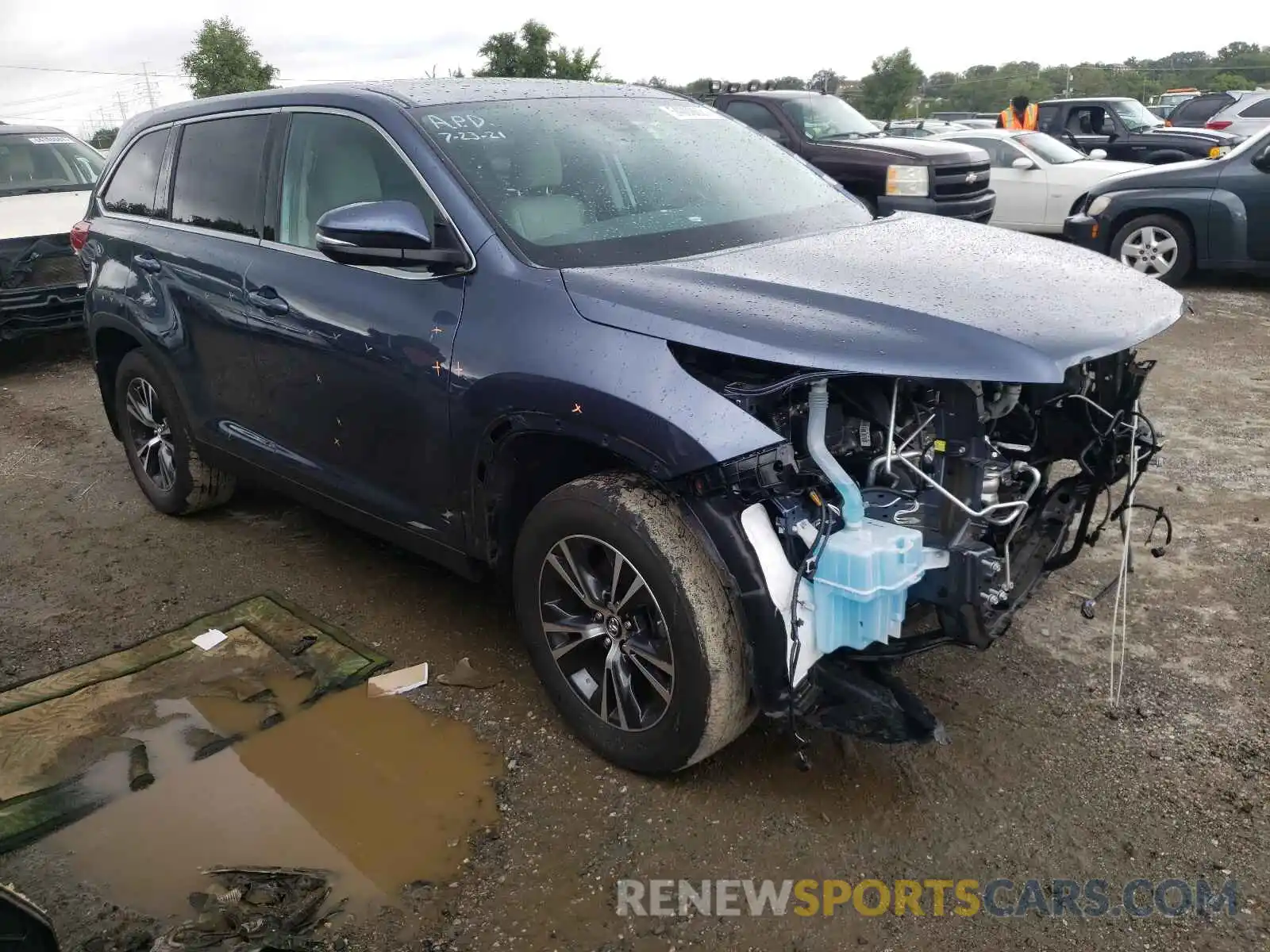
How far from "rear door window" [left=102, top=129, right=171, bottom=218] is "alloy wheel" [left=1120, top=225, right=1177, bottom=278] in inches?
321

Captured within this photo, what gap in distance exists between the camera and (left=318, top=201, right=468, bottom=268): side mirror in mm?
2934

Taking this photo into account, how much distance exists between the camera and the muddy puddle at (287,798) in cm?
267

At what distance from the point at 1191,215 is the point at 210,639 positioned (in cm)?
890

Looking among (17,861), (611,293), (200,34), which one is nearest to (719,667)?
(611,293)

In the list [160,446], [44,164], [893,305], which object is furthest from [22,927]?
[44,164]

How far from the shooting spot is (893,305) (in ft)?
8.08

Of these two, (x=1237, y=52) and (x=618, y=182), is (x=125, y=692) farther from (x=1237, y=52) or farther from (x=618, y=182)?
(x=1237, y=52)

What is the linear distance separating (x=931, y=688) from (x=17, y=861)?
2707mm

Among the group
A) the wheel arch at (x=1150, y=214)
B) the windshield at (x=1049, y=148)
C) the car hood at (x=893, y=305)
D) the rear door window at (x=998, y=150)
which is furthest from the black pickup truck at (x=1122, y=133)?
the car hood at (x=893, y=305)

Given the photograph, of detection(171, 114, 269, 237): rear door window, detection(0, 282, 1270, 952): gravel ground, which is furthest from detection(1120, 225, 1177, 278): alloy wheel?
detection(171, 114, 269, 237): rear door window

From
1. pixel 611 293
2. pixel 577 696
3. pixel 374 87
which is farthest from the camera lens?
pixel 374 87

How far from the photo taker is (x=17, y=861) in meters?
2.73

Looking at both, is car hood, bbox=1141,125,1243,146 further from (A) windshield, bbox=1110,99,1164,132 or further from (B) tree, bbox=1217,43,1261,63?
(B) tree, bbox=1217,43,1261,63

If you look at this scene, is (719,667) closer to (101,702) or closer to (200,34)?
(101,702)
